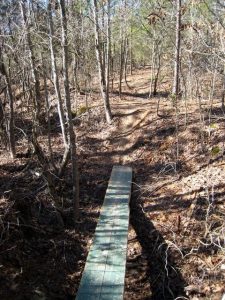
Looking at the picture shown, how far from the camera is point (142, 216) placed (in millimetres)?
10086

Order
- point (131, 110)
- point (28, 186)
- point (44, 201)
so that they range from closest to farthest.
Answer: point (44, 201) < point (28, 186) < point (131, 110)

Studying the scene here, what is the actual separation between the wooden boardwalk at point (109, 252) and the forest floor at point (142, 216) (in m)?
0.54

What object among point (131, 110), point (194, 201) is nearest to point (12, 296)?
point (194, 201)

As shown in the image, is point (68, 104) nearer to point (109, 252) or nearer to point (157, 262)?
point (109, 252)

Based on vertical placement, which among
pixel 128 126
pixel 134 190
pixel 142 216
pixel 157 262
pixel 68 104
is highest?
pixel 68 104

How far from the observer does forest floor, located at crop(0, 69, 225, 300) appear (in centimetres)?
747

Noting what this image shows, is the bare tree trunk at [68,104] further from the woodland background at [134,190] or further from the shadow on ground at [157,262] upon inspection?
the shadow on ground at [157,262]

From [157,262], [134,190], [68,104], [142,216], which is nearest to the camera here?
[157,262]

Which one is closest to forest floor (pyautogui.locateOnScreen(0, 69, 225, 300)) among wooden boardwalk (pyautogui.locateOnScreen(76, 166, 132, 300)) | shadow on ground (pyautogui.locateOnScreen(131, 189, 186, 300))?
shadow on ground (pyautogui.locateOnScreen(131, 189, 186, 300))

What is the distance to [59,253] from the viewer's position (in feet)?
28.6

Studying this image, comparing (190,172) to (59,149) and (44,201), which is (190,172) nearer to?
(44,201)

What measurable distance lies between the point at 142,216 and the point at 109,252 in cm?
240

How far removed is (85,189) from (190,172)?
3.38 meters

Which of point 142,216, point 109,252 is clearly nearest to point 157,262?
point 109,252
